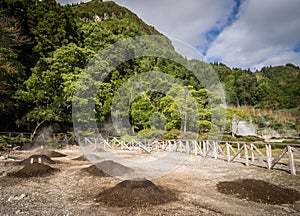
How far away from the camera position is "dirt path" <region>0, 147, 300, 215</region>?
12.8ft

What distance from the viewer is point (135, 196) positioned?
4.41m

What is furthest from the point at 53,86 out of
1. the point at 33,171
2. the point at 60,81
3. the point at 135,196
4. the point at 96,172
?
the point at 135,196

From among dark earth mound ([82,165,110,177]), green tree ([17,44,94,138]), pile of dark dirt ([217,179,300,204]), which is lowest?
dark earth mound ([82,165,110,177])

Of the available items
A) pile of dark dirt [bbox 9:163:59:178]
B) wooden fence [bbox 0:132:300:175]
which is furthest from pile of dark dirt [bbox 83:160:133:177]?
wooden fence [bbox 0:132:300:175]

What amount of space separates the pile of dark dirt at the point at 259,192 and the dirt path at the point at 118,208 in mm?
196

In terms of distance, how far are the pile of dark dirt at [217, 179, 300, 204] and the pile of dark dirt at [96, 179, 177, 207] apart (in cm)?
143

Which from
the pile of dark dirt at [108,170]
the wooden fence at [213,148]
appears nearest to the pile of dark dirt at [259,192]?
the wooden fence at [213,148]

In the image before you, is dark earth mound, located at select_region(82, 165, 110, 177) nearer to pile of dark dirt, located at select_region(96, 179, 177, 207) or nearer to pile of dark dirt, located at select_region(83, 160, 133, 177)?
pile of dark dirt, located at select_region(83, 160, 133, 177)

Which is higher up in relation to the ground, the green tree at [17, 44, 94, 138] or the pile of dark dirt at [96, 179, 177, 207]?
the green tree at [17, 44, 94, 138]

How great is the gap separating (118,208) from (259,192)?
A: 9.90ft

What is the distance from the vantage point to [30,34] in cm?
2323

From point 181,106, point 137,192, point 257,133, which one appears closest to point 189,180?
point 137,192

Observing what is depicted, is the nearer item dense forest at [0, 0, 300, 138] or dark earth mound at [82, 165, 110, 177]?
dark earth mound at [82, 165, 110, 177]

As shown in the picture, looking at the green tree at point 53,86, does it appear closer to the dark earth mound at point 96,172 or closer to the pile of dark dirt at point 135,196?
the dark earth mound at point 96,172
